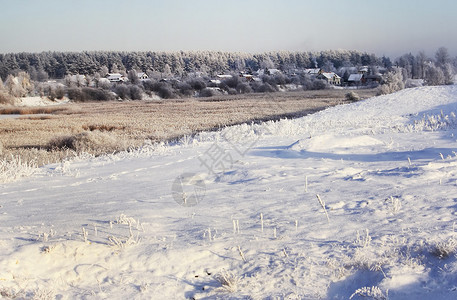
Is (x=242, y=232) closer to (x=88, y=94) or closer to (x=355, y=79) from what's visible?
(x=88, y=94)

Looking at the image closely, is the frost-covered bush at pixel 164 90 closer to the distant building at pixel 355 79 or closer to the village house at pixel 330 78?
the village house at pixel 330 78

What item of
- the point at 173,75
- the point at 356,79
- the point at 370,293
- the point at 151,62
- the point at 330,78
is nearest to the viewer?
the point at 370,293

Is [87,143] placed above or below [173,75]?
below

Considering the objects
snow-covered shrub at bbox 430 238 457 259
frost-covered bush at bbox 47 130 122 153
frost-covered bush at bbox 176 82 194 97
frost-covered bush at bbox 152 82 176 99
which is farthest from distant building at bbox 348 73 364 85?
snow-covered shrub at bbox 430 238 457 259

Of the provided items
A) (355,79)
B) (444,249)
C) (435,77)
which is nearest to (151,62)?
(355,79)

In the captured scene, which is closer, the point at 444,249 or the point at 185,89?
the point at 444,249

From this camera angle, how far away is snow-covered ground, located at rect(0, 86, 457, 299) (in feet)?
10.4

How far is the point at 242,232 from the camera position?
161 inches

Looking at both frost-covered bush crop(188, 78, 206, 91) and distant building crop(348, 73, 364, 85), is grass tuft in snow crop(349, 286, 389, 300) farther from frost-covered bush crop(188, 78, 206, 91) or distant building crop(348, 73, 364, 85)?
distant building crop(348, 73, 364, 85)

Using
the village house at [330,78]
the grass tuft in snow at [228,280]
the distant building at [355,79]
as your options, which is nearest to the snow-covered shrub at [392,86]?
the grass tuft in snow at [228,280]

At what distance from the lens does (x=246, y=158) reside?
8258 mm

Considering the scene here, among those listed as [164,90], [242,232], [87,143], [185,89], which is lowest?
[87,143]

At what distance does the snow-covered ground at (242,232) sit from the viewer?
3.18m

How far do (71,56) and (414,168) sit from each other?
82719mm
